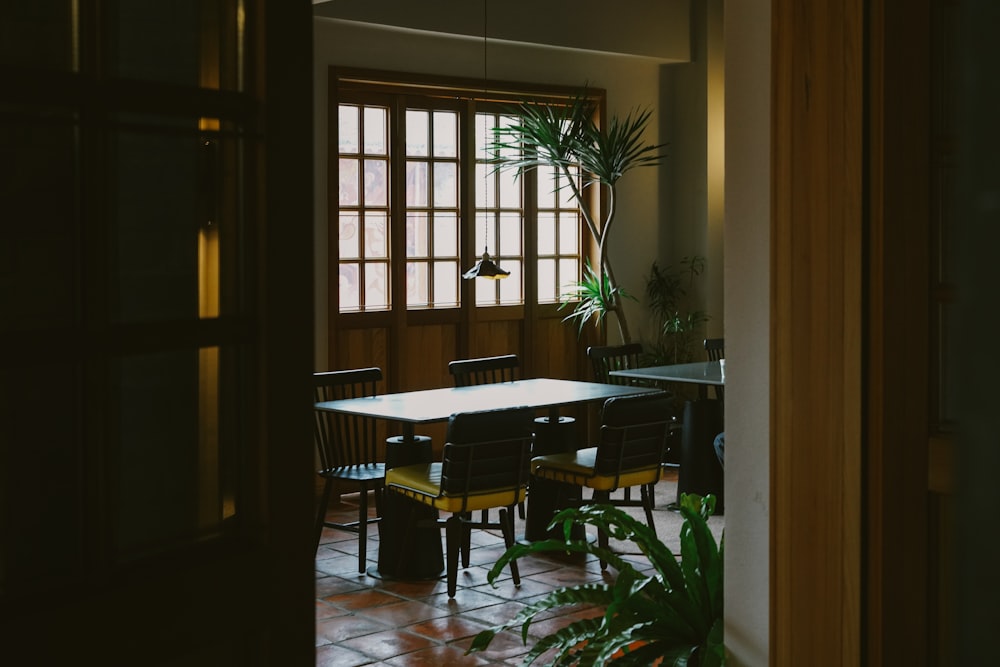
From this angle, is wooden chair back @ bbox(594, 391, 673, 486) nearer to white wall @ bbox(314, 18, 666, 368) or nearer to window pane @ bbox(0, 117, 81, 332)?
white wall @ bbox(314, 18, 666, 368)

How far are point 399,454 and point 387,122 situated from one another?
303cm

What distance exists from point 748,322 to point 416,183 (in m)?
5.74

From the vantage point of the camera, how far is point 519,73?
8617mm

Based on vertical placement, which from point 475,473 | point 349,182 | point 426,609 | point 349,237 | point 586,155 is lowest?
point 426,609

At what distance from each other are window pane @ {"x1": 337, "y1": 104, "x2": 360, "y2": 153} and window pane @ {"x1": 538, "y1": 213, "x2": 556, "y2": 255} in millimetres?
1795

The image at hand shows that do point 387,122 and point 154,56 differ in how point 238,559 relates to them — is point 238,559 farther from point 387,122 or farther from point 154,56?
point 387,122

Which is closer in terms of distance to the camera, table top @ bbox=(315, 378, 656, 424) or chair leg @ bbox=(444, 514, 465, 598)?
chair leg @ bbox=(444, 514, 465, 598)

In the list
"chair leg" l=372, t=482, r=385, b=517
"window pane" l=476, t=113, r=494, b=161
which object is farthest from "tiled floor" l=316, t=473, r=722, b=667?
"window pane" l=476, t=113, r=494, b=161

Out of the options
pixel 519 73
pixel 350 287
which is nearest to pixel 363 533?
pixel 350 287

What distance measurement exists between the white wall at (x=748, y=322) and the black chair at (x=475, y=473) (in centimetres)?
249

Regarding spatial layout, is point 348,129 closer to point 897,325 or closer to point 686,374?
point 686,374

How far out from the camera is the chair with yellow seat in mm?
5680

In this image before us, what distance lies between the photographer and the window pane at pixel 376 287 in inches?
316

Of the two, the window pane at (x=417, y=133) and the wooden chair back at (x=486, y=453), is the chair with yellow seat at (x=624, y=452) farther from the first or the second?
the window pane at (x=417, y=133)
